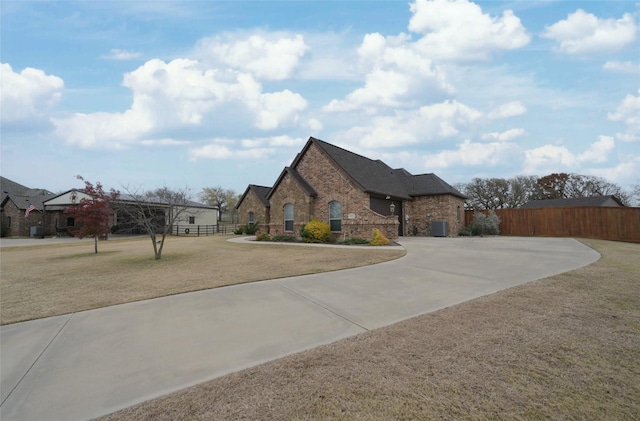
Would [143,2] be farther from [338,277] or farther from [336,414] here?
[336,414]

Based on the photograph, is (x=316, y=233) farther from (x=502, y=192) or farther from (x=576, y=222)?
(x=502, y=192)

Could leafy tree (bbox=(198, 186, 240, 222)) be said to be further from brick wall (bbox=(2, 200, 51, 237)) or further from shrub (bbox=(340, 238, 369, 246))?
shrub (bbox=(340, 238, 369, 246))

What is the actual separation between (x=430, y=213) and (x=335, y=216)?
27.1 feet

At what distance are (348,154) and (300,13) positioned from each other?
11.7 meters

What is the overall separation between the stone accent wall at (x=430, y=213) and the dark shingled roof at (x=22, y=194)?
4120 centimetres

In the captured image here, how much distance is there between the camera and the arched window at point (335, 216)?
787 inches

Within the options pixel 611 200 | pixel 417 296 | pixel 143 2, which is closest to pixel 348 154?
pixel 143 2

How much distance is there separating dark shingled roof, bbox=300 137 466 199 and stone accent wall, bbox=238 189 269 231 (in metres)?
8.98

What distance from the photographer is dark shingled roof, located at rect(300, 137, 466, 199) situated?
66.6 feet

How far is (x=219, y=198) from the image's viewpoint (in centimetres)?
6919

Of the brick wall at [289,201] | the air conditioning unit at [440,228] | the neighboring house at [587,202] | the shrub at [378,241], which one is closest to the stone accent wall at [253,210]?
→ the brick wall at [289,201]

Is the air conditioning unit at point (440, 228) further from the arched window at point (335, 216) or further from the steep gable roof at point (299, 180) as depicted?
the steep gable roof at point (299, 180)

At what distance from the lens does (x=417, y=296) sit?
Result: 20.6 ft

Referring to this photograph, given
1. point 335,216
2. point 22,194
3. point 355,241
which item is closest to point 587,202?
point 335,216
